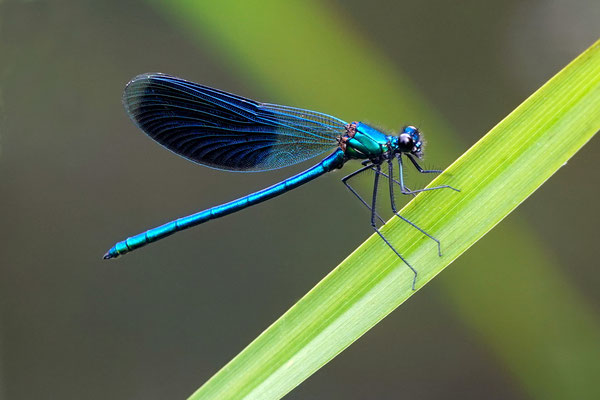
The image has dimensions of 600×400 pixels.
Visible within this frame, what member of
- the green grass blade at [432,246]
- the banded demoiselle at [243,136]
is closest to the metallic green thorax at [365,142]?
the banded demoiselle at [243,136]

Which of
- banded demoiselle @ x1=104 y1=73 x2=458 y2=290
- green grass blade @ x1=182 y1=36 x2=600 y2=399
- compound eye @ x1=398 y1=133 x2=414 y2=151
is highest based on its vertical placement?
banded demoiselle @ x1=104 y1=73 x2=458 y2=290

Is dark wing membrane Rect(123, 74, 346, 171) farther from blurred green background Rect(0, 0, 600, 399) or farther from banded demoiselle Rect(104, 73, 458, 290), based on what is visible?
blurred green background Rect(0, 0, 600, 399)

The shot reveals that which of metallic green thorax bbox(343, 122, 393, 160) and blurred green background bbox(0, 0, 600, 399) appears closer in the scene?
metallic green thorax bbox(343, 122, 393, 160)

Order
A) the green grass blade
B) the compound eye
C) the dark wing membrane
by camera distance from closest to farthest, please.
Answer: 1. the green grass blade
2. the compound eye
3. the dark wing membrane

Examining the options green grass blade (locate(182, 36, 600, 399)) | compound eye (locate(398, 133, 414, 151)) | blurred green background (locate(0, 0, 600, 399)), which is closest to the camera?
green grass blade (locate(182, 36, 600, 399))

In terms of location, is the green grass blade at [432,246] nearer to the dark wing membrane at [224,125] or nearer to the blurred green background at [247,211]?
the dark wing membrane at [224,125]

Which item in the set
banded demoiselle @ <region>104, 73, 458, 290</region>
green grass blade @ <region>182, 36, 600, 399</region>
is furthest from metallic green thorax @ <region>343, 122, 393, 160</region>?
green grass blade @ <region>182, 36, 600, 399</region>
